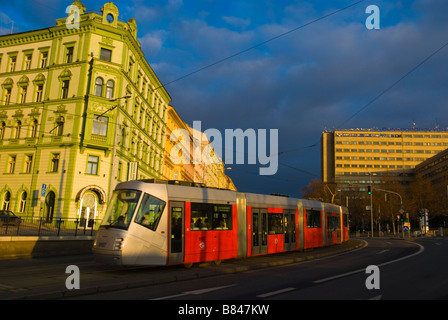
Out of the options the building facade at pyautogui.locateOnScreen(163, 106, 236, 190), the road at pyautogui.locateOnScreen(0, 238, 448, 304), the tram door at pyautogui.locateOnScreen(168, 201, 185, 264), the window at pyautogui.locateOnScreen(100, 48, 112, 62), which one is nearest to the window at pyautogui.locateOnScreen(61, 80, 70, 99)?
the window at pyautogui.locateOnScreen(100, 48, 112, 62)

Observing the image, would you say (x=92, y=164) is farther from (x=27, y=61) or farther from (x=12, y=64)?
(x=12, y=64)

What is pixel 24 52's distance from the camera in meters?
35.4

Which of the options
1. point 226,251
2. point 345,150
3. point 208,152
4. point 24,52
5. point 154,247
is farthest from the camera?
point 345,150

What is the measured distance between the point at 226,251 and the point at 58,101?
2543 centimetres

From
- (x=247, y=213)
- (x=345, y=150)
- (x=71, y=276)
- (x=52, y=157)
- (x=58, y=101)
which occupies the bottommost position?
(x=71, y=276)

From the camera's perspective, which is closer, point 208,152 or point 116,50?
point 116,50

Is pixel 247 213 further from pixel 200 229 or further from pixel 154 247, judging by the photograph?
pixel 154 247

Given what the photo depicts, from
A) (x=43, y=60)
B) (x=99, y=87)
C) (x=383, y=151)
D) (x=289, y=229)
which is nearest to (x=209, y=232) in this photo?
(x=289, y=229)

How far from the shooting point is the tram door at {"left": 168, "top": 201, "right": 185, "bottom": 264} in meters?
11.8

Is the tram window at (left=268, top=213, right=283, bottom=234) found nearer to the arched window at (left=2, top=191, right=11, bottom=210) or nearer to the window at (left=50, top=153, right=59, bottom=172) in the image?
the window at (left=50, top=153, right=59, bottom=172)

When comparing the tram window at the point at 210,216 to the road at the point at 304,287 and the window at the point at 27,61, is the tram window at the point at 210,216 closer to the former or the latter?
the road at the point at 304,287

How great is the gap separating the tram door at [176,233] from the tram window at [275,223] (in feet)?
18.0

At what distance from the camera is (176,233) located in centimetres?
1193
